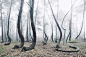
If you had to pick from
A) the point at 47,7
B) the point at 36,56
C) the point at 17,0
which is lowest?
the point at 36,56

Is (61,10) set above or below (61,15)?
above

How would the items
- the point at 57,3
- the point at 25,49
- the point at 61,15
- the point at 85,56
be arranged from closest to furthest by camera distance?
the point at 85,56 < the point at 25,49 < the point at 57,3 < the point at 61,15

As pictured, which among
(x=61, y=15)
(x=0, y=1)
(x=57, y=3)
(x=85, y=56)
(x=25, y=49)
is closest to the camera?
(x=85, y=56)

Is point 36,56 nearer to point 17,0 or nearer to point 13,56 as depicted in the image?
point 13,56

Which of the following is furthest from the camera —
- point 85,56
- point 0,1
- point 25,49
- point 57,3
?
point 57,3

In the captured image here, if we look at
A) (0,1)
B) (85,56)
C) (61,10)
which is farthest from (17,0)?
(61,10)

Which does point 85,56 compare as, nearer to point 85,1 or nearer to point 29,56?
point 29,56

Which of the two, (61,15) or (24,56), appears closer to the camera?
(24,56)

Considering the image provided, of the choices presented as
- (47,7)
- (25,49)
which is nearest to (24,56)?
(25,49)

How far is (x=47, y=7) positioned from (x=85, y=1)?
1048 centimetres

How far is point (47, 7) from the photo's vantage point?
20.7m

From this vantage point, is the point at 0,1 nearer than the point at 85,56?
No

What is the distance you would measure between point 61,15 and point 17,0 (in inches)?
922

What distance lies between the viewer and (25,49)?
7.00 metres
